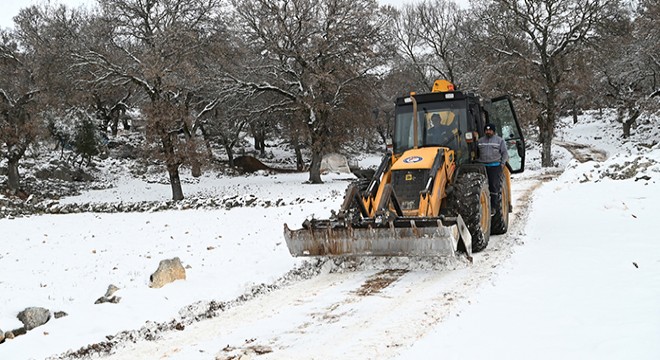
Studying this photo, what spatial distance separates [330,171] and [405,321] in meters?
28.5

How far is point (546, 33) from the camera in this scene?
1103 inches

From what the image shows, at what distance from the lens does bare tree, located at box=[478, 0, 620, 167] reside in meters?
27.4

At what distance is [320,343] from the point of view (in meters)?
4.65

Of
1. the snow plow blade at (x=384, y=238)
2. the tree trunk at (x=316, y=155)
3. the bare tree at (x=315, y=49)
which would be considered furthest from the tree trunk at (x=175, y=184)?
the snow plow blade at (x=384, y=238)

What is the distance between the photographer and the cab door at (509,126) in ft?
32.2

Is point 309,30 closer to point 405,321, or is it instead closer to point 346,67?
point 346,67

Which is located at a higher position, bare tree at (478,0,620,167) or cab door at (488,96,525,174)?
bare tree at (478,0,620,167)

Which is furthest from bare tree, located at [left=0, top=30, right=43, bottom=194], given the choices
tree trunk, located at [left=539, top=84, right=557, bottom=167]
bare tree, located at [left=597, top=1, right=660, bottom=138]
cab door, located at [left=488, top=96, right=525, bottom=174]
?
bare tree, located at [left=597, top=1, right=660, bottom=138]

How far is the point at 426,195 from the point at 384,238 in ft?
3.18

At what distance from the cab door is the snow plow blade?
141 inches

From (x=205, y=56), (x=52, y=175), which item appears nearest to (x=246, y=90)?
(x=205, y=56)

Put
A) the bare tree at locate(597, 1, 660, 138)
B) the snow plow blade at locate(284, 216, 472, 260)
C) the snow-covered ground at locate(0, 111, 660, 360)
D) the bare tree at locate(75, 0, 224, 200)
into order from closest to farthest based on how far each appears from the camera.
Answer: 1. the snow-covered ground at locate(0, 111, 660, 360)
2. the snow plow blade at locate(284, 216, 472, 260)
3. the bare tree at locate(75, 0, 224, 200)
4. the bare tree at locate(597, 1, 660, 138)

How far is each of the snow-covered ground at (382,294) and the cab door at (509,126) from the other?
1334mm

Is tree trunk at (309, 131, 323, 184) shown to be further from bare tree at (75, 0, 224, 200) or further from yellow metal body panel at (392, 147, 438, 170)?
yellow metal body panel at (392, 147, 438, 170)
